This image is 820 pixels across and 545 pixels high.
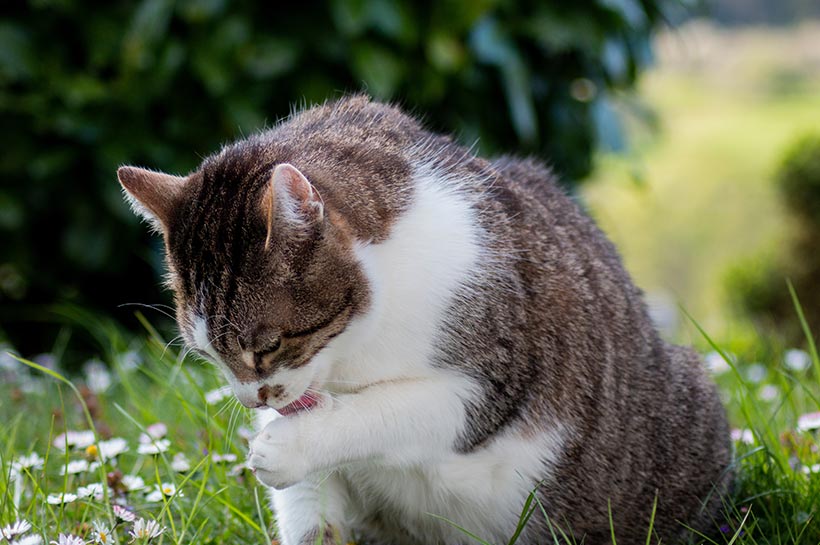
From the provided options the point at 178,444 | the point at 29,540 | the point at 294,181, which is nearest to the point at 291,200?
the point at 294,181

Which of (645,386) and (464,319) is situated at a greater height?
(464,319)

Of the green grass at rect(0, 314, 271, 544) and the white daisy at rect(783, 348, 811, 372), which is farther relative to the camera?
the white daisy at rect(783, 348, 811, 372)

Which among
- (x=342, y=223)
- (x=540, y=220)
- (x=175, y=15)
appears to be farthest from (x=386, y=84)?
(x=342, y=223)

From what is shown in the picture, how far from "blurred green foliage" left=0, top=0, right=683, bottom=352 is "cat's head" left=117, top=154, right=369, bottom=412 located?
1737 millimetres

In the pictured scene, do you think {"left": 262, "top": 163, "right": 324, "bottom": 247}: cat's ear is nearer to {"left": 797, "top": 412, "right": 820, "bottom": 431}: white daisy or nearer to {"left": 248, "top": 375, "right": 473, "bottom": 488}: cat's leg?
{"left": 248, "top": 375, "right": 473, "bottom": 488}: cat's leg

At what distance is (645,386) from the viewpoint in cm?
217

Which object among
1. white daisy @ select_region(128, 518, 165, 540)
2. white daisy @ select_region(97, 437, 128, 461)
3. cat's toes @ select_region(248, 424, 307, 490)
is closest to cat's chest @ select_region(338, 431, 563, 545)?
cat's toes @ select_region(248, 424, 307, 490)

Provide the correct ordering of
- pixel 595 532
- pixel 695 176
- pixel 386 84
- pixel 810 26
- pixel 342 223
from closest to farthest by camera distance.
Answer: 1. pixel 342 223
2. pixel 595 532
3. pixel 386 84
4. pixel 810 26
5. pixel 695 176

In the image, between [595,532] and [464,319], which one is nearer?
[464,319]

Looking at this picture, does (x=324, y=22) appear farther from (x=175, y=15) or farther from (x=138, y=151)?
(x=138, y=151)

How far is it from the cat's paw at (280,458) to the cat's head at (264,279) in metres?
0.08

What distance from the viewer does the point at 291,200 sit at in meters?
1.71

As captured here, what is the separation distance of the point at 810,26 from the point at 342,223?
8.66 metres

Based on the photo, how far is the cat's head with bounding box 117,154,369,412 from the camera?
5.80 feet
